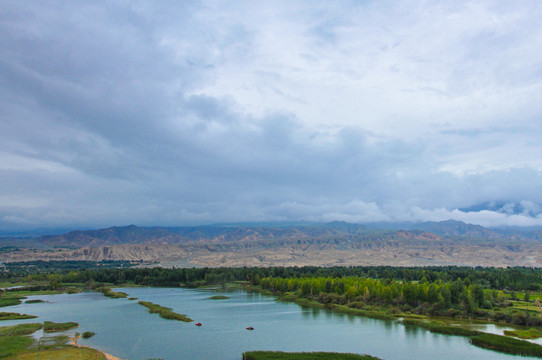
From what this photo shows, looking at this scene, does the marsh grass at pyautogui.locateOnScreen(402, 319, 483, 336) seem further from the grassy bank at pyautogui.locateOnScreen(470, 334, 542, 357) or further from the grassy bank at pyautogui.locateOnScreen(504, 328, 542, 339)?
the grassy bank at pyautogui.locateOnScreen(504, 328, 542, 339)

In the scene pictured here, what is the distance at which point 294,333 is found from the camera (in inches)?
2109

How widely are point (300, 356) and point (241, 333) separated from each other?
15.2m

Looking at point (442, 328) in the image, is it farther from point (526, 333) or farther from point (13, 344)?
point (13, 344)

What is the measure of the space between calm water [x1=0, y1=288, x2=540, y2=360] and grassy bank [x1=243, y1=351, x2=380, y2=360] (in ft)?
7.55

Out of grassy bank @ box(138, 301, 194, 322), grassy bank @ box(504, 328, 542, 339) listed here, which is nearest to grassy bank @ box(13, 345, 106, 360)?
grassy bank @ box(138, 301, 194, 322)

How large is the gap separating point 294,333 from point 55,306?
178ft

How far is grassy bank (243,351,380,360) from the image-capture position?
1554 inches

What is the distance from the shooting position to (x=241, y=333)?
2106 inches

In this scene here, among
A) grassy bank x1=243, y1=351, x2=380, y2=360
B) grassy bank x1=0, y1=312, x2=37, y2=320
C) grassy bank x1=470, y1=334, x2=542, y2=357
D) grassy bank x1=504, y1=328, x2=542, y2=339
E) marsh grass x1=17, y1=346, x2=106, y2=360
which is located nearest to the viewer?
marsh grass x1=17, y1=346, x2=106, y2=360

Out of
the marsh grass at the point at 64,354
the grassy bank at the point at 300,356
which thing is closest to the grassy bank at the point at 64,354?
the marsh grass at the point at 64,354

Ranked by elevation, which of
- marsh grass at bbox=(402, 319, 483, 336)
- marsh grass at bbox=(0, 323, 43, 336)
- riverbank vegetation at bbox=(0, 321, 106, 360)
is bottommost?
marsh grass at bbox=(402, 319, 483, 336)

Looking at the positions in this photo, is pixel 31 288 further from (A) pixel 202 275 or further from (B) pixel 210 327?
(B) pixel 210 327

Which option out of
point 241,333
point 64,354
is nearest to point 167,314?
point 241,333

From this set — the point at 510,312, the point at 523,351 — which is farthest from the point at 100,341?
the point at 510,312
